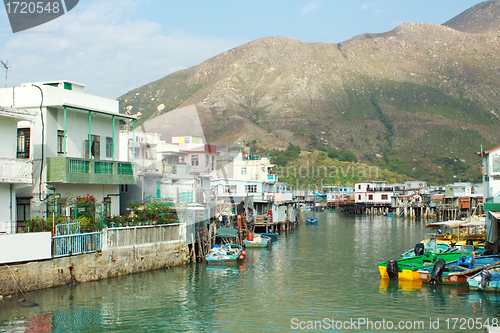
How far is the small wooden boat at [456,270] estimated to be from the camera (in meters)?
27.7

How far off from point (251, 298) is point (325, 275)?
349 inches

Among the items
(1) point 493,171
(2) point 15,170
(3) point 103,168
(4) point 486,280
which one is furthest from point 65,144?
(1) point 493,171

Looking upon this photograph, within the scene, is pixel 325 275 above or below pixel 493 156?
below

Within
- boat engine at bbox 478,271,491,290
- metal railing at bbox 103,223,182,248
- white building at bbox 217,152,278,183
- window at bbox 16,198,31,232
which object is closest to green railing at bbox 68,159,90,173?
window at bbox 16,198,31,232

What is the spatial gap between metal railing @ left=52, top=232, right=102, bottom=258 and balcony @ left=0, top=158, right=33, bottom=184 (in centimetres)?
403

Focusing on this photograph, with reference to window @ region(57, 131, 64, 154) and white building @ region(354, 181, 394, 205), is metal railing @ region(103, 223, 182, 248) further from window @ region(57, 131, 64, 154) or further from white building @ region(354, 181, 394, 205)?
white building @ region(354, 181, 394, 205)

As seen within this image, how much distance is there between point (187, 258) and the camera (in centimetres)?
3350

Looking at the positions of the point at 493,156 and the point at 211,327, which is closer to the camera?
the point at 211,327

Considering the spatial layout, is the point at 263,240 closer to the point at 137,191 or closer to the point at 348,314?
the point at 137,191

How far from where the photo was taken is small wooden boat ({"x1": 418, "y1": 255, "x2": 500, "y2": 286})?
27656 mm

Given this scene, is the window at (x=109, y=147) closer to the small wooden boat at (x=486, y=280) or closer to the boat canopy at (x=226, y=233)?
the boat canopy at (x=226, y=233)

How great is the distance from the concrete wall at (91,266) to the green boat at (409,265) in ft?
46.8

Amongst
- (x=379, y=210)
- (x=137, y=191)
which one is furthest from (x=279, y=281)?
(x=379, y=210)

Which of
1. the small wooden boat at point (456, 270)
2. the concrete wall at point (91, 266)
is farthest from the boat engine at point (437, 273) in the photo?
the concrete wall at point (91, 266)
